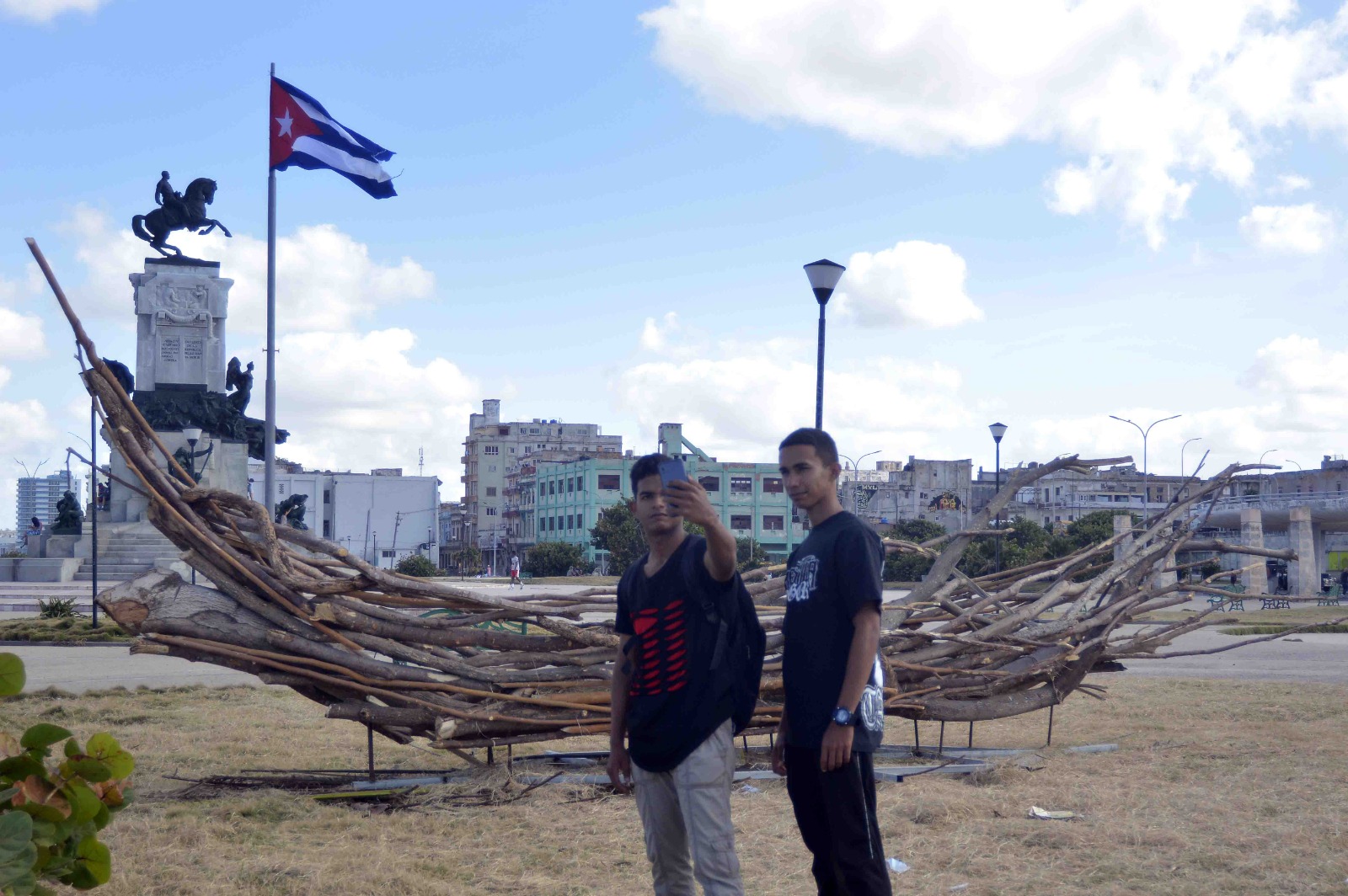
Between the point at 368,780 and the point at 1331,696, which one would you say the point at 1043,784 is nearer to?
the point at 368,780

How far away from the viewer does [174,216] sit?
27.5 meters

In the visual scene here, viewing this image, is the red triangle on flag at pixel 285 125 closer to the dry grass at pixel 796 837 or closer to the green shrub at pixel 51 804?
the dry grass at pixel 796 837

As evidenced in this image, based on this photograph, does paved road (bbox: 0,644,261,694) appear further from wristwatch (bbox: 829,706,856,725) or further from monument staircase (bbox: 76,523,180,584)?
monument staircase (bbox: 76,523,180,584)

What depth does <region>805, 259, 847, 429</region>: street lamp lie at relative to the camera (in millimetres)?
11125

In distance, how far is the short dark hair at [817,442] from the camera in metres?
3.45

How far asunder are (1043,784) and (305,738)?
473cm

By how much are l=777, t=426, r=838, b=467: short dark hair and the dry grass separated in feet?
5.80

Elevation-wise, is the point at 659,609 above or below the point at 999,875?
above

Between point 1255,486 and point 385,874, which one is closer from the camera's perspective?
point 385,874

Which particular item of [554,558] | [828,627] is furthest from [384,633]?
[554,558]

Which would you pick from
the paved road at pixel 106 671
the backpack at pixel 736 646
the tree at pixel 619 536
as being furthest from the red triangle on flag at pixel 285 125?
the tree at pixel 619 536

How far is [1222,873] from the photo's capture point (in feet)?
14.3

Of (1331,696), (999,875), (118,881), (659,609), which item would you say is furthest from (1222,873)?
(1331,696)

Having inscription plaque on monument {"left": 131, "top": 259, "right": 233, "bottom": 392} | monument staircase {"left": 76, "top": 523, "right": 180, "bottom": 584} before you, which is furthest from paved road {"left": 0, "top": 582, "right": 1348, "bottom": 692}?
inscription plaque on monument {"left": 131, "top": 259, "right": 233, "bottom": 392}
